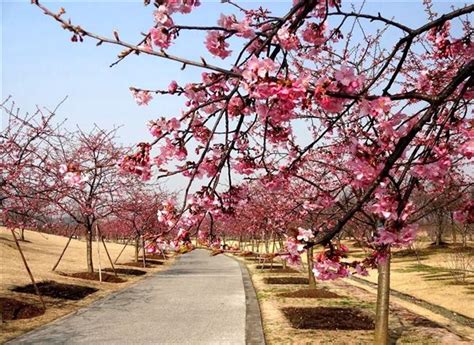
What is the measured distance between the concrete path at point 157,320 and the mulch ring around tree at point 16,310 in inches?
31.9

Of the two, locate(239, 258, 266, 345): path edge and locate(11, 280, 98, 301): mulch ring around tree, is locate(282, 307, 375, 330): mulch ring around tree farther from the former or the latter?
locate(11, 280, 98, 301): mulch ring around tree

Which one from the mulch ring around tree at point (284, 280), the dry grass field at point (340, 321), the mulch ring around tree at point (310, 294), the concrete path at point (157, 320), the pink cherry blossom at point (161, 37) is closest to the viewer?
the pink cherry blossom at point (161, 37)

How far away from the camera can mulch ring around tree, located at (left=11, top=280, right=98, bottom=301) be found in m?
12.1

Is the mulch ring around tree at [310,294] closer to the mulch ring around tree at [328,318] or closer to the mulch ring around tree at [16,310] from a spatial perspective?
the mulch ring around tree at [328,318]

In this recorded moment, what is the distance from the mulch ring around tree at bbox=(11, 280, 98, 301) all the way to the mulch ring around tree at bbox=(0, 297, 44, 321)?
1.52 meters

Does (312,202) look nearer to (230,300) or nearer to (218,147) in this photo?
(218,147)

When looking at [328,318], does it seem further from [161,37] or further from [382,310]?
[161,37]

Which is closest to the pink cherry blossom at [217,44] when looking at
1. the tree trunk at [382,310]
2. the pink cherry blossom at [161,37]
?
the pink cherry blossom at [161,37]

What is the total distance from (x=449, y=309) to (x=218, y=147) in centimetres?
1126

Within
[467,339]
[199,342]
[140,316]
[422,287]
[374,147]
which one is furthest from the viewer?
[422,287]

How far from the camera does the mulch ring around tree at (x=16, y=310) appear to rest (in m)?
9.12

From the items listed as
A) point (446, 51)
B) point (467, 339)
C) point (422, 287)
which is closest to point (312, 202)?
point (446, 51)

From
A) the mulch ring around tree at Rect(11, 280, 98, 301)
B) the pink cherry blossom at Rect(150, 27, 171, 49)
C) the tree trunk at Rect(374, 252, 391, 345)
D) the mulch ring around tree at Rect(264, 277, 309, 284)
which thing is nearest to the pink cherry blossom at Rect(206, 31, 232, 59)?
the pink cherry blossom at Rect(150, 27, 171, 49)

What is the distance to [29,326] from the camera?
8320 mm
